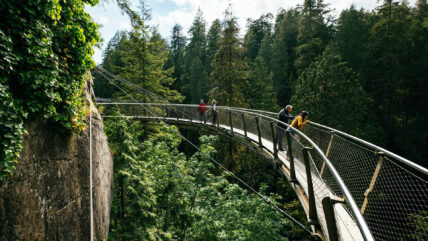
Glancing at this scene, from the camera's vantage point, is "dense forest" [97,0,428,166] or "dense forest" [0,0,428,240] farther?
"dense forest" [97,0,428,166]

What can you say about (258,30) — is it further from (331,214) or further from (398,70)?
(331,214)

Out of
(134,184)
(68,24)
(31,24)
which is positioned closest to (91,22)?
(68,24)

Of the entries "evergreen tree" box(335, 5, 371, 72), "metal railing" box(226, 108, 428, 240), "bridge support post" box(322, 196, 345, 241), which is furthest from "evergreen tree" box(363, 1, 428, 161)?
"bridge support post" box(322, 196, 345, 241)

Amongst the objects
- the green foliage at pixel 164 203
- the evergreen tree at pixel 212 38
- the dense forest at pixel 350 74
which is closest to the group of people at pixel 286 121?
the green foliage at pixel 164 203

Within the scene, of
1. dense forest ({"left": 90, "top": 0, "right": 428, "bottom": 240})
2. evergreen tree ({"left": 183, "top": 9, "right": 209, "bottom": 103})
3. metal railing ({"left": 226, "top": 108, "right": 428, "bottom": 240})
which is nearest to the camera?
metal railing ({"left": 226, "top": 108, "right": 428, "bottom": 240})

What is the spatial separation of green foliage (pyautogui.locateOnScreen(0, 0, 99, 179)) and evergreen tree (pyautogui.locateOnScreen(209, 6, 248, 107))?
46.3ft

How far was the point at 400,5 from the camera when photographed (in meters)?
21.8

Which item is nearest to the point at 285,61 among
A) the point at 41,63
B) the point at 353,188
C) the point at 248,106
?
the point at 248,106

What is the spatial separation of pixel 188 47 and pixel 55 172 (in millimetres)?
53544

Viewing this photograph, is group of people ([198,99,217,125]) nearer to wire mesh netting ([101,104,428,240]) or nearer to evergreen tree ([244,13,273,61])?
wire mesh netting ([101,104,428,240])

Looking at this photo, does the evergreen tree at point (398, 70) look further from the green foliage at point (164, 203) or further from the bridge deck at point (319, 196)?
the bridge deck at point (319, 196)

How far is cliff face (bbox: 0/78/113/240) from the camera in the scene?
283 cm

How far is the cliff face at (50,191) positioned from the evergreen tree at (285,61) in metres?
30.9

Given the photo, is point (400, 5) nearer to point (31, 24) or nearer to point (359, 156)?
point (359, 156)
